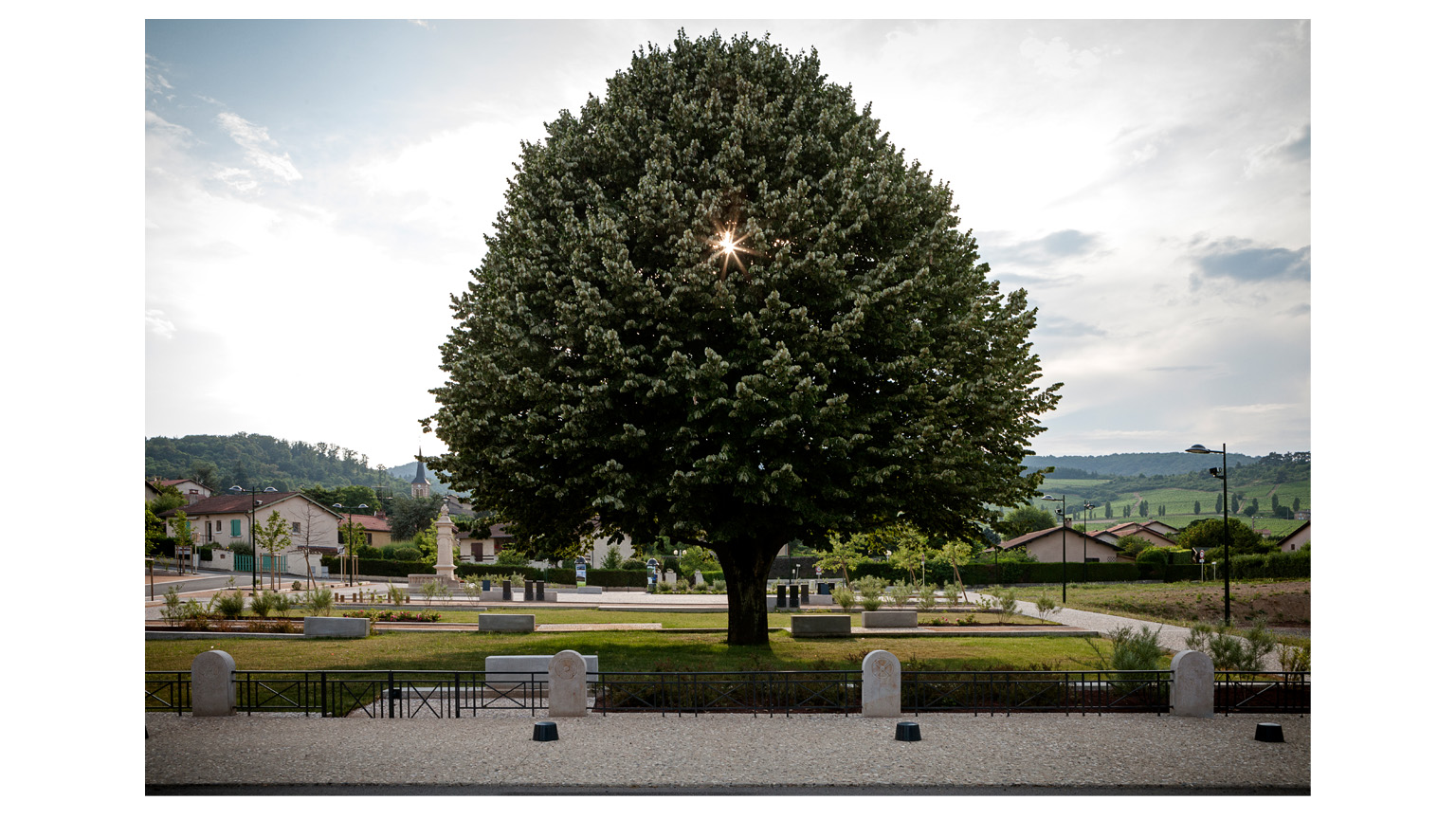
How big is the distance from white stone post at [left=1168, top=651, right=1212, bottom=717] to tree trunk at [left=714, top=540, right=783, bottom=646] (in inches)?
349

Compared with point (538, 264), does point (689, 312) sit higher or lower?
lower

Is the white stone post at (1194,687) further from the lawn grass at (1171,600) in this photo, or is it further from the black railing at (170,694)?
the black railing at (170,694)

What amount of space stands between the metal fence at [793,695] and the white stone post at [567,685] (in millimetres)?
420

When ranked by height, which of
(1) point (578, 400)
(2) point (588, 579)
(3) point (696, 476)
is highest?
(1) point (578, 400)

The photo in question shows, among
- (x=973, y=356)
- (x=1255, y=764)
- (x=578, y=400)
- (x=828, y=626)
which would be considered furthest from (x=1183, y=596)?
(x=578, y=400)

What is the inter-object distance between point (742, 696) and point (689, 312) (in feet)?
23.3

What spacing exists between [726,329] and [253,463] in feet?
173

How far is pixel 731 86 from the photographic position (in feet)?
53.0

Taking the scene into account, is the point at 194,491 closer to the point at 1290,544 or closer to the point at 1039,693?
the point at 1039,693

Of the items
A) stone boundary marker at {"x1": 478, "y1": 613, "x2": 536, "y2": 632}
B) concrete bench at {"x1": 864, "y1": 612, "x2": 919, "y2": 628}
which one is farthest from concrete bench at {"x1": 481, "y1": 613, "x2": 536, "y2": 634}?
concrete bench at {"x1": 864, "y1": 612, "x2": 919, "y2": 628}

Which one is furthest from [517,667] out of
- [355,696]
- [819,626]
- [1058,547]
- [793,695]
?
[1058,547]

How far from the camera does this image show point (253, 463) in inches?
2211

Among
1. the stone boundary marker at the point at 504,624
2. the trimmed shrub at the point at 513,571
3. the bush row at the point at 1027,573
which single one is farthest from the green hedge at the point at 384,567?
the stone boundary marker at the point at 504,624

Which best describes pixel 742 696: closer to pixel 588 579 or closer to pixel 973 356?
pixel 973 356
